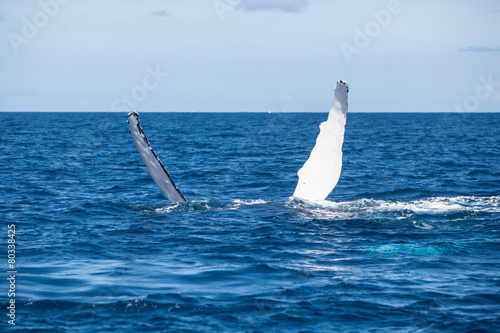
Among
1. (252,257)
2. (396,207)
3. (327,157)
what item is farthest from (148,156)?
(396,207)

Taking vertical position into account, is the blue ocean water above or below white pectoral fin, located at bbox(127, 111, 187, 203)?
below

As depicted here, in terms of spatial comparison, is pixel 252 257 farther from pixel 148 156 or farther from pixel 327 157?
pixel 327 157

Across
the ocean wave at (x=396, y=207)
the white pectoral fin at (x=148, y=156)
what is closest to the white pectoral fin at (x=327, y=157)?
the ocean wave at (x=396, y=207)

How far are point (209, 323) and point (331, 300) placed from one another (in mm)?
2097

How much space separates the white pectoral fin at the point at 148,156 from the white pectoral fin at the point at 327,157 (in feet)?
12.8

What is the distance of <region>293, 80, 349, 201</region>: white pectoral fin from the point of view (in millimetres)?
16033

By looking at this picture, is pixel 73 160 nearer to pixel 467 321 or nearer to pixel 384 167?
pixel 384 167

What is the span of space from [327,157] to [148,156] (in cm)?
520

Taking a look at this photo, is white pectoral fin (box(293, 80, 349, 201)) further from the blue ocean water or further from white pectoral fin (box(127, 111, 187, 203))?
white pectoral fin (box(127, 111, 187, 203))

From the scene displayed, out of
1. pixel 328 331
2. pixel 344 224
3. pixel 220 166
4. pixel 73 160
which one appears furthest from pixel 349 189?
pixel 73 160

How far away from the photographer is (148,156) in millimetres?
14133

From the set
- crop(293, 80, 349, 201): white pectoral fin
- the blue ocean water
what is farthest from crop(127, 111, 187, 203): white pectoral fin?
crop(293, 80, 349, 201): white pectoral fin

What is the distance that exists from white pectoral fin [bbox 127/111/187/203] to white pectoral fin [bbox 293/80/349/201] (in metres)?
3.90

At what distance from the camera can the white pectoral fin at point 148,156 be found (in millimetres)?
13523
